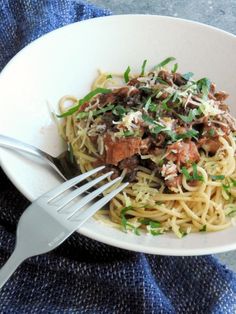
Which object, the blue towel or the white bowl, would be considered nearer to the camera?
the blue towel

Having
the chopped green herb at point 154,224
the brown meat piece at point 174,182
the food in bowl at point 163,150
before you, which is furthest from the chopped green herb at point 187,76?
the chopped green herb at point 154,224

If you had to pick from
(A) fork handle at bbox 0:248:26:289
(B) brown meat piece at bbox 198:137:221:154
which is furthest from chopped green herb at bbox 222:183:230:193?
(A) fork handle at bbox 0:248:26:289

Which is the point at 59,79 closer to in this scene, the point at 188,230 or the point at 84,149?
the point at 84,149

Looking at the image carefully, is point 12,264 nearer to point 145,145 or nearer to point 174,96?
point 145,145

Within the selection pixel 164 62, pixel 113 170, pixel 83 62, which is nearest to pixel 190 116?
pixel 113 170

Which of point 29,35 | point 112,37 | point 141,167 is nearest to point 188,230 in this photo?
point 141,167

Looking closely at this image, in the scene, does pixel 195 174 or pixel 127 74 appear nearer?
pixel 195 174

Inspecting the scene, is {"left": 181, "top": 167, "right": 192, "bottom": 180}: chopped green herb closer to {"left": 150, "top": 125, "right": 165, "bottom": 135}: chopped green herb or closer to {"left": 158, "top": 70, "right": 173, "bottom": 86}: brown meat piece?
{"left": 150, "top": 125, "right": 165, "bottom": 135}: chopped green herb
